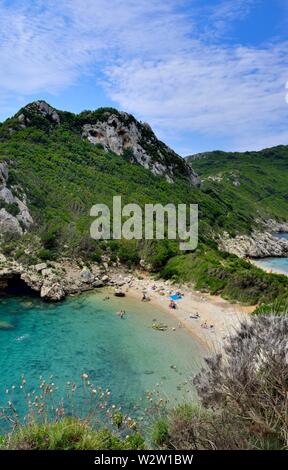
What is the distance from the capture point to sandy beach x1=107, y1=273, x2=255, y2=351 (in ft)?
100

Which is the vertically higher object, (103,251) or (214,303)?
(103,251)

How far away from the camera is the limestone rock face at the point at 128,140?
93.0 m

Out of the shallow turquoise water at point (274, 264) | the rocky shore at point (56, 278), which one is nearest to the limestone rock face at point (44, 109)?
the rocky shore at point (56, 278)

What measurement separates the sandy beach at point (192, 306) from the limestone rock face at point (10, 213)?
1446cm

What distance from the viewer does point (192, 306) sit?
3709cm

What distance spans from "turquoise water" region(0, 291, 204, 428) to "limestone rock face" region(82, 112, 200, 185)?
6132 cm

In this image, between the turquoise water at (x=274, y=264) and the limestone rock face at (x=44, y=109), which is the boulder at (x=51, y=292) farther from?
the limestone rock face at (x=44, y=109)

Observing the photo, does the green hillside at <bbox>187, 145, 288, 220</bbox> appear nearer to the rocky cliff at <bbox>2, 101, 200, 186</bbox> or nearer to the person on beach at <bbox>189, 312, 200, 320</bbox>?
the rocky cliff at <bbox>2, 101, 200, 186</bbox>

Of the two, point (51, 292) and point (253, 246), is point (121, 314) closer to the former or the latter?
point (51, 292)
